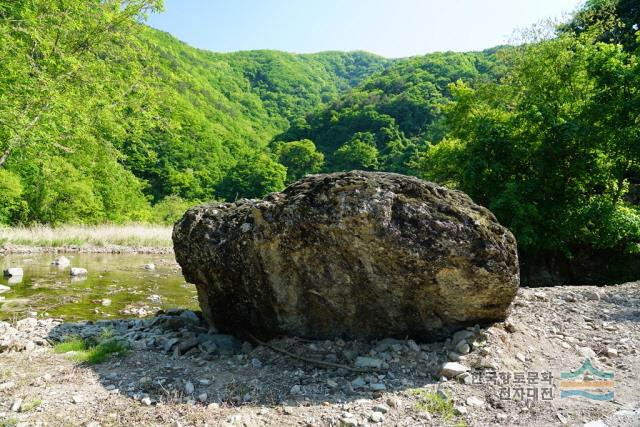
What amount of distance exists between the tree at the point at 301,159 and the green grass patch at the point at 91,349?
72692 millimetres

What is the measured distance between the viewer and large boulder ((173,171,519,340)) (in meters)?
5.12

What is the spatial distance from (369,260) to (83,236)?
2405 centimetres

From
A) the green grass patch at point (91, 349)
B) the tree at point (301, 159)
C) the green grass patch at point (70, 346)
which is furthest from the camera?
the tree at point (301, 159)

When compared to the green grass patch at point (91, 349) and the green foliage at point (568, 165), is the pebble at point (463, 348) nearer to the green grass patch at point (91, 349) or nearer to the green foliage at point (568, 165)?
the green grass patch at point (91, 349)

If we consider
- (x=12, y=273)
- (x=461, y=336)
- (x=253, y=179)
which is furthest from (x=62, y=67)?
(x=253, y=179)

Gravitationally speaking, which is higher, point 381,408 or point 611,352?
point 611,352

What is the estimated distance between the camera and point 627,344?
5484 millimetres

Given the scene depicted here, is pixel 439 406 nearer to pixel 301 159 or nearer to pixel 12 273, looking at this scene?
pixel 12 273

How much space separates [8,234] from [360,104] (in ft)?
238

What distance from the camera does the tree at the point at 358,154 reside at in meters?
70.6

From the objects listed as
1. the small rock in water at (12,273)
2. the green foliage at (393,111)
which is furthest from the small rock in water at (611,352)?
the green foliage at (393,111)

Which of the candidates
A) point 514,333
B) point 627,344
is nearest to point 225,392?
point 514,333

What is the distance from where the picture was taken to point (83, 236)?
24.8m

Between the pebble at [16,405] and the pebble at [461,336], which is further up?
the pebble at [461,336]
